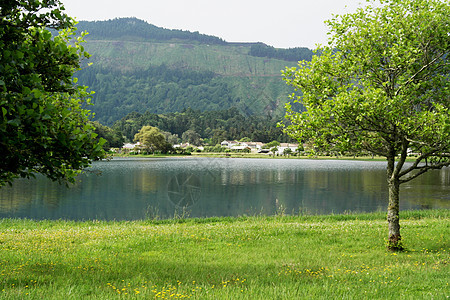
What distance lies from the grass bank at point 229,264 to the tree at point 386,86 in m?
2.80

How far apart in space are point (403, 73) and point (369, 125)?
246cm

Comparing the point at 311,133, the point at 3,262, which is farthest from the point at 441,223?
the point at 3,262

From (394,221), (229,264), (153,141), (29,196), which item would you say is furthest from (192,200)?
(153,141)

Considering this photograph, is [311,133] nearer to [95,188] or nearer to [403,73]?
[403,73]

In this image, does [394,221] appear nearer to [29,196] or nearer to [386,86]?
[386,86]

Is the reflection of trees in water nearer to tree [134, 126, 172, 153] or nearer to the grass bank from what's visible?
the grass bank

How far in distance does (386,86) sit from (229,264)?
30.6 ft

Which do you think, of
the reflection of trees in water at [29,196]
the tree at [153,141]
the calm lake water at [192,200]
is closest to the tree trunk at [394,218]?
the calm lake water at [192,200]

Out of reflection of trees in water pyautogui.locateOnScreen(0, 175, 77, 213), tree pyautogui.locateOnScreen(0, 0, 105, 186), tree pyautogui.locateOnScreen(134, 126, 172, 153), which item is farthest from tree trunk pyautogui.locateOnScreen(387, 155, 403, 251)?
tree pyautogui.locateOnScreen(134, 126, 172, 153)

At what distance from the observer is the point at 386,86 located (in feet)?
47.3

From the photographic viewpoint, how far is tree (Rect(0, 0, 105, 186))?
700 centimetres

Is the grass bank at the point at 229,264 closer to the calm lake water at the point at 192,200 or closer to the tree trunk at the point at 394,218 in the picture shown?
the tree trunk at the point at 394,218

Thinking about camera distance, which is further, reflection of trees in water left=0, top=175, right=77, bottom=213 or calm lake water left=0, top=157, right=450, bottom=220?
reflection of trees in water left=0, top=175, right=77, bottom=213

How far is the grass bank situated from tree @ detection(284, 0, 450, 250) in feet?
9.19
